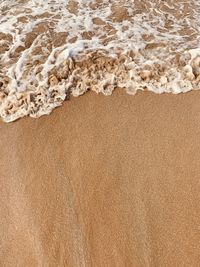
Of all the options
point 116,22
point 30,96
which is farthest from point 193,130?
point 116,22

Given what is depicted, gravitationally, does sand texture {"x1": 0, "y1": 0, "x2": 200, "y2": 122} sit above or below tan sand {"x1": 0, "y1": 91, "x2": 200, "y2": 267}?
above

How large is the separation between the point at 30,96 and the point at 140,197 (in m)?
1.60

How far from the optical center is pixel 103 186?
2621mm

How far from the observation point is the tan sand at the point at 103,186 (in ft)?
7.69

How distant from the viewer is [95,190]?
2.60 meters

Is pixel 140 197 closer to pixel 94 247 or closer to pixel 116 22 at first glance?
pixel 94 247

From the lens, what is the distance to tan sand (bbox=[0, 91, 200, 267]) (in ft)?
7.69

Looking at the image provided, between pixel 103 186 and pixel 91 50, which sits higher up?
pixel 91 50

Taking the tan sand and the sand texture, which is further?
the sand texture

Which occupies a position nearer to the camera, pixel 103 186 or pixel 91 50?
pixel 103 186

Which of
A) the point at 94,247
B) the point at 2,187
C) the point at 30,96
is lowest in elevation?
the point at 94,247

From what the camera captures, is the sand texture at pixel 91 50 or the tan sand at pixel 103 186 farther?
the sand texture at pixel 91 50

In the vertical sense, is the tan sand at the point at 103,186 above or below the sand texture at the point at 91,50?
below

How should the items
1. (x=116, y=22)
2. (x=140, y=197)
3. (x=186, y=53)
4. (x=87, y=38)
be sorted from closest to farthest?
(x=140, y=197) < (x=186, y=53) < (x=87, y=38) < (x=116, y=22)
